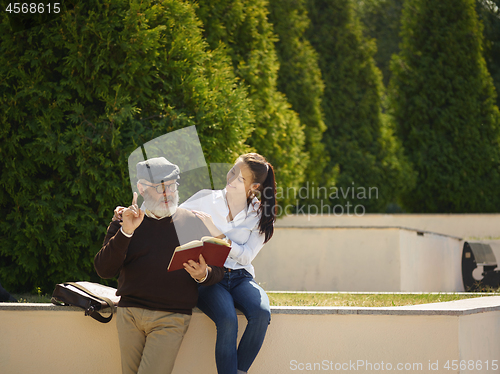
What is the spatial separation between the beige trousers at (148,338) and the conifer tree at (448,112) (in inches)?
552

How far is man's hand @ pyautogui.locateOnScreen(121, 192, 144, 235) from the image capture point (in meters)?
2.86

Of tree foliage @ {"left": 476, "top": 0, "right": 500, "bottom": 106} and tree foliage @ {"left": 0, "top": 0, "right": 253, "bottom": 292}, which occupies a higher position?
tree foliage @ {"left": 476, "top": 0, "right": 500, "bottom": 106}

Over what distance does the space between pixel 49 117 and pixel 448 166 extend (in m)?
13.3

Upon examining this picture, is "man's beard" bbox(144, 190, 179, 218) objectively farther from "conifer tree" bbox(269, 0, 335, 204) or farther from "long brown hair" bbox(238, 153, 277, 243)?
"conifer tree" bbox(269, 0, 335, 204)

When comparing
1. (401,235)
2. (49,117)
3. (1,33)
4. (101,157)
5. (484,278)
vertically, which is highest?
(1,33)

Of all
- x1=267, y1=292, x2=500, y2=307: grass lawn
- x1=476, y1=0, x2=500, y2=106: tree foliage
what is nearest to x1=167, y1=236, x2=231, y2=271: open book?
x1=267, y1=292, x2=500, y2=307: grass lawn

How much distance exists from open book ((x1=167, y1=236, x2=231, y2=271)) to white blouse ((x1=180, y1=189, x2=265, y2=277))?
0.35 meters

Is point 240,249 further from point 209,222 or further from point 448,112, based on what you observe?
point 448,112

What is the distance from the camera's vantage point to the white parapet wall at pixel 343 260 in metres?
8.35

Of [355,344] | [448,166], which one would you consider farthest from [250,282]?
[448,166]

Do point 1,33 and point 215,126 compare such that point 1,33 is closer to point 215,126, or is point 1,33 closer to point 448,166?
point 215,126

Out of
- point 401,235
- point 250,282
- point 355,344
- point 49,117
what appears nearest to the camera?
point 250,282

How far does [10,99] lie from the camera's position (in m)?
5.16

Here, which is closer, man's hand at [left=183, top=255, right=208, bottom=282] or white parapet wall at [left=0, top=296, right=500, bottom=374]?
man's hand at [left=183, top=255, right=208, bottom=282]
